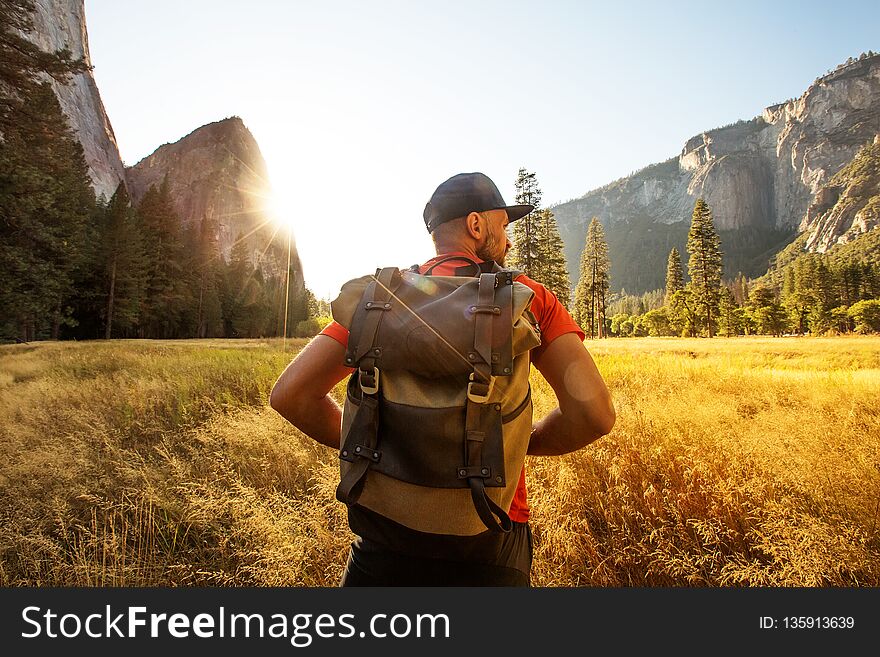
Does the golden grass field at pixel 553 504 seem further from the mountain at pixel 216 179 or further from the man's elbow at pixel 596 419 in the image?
the mountain at pixel 216 179

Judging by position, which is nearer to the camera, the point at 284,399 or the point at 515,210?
the point at 284,399

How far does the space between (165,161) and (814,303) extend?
124142 millimetres

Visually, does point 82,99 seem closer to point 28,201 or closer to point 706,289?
point 28,201

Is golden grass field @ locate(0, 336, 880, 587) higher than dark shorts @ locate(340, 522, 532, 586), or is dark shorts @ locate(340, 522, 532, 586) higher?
dark shorts @ locate(340, 522, 532, 586)

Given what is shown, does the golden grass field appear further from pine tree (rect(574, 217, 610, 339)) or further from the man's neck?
pine tree (rect(574, 217, 610, 339))

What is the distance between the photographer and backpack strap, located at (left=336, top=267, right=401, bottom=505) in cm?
115

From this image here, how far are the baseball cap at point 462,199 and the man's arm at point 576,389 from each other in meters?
0.57

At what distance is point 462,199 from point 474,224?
0.35 ft

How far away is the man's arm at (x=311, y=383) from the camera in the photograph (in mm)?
A: 1396

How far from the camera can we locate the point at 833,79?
189 metres

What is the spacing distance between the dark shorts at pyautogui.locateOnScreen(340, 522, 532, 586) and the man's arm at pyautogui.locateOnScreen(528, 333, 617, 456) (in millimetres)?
438

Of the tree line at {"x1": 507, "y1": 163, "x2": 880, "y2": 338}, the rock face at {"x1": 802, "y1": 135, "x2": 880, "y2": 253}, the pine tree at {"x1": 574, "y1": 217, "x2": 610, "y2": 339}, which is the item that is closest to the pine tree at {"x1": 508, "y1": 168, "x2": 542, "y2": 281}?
the tree line at {"x1": 507, "y1": 163, "x2": 880, "y2": 338}

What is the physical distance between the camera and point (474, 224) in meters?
1.53

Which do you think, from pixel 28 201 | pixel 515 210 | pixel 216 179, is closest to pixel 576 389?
pixel 515 210
